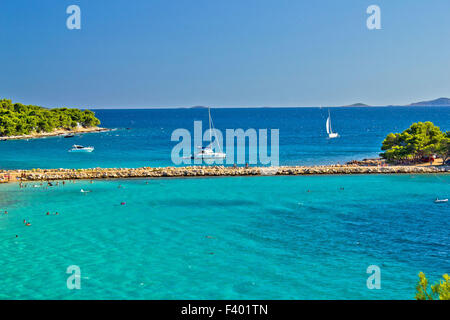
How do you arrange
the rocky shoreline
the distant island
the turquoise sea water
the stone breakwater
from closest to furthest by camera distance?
the turquoise sea water, the stone breakwater, the rocky shoreline, the distant island

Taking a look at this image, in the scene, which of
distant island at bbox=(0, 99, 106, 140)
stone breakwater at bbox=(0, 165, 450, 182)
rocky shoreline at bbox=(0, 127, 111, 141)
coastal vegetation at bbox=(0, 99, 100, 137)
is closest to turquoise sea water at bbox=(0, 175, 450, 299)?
stone breakwater at bbox=(0, 165, 450, 182)

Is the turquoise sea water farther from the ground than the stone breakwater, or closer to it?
closer to it

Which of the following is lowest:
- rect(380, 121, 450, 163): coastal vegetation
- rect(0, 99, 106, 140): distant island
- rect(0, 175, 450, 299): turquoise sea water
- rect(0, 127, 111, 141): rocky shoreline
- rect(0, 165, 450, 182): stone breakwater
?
rect(0, 175, 450, 299): turquoise sea water

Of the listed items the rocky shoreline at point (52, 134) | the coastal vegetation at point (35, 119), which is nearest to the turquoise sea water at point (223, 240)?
the rocky shoreline at point (52, 134)

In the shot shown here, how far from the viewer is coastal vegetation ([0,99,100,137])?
13875 cm

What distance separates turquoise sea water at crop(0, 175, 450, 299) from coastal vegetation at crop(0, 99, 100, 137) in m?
92.3

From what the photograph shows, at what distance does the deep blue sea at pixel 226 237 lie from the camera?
26.8 metres

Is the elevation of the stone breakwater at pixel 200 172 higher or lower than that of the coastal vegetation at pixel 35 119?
lower

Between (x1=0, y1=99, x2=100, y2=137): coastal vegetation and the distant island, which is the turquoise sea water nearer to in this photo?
the distant island

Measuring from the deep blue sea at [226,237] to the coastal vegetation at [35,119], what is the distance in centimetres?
9003

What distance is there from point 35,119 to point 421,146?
126 m

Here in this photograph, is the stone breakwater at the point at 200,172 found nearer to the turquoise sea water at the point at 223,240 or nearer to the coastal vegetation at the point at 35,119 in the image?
the turquoise sea water at the point at 223,240
